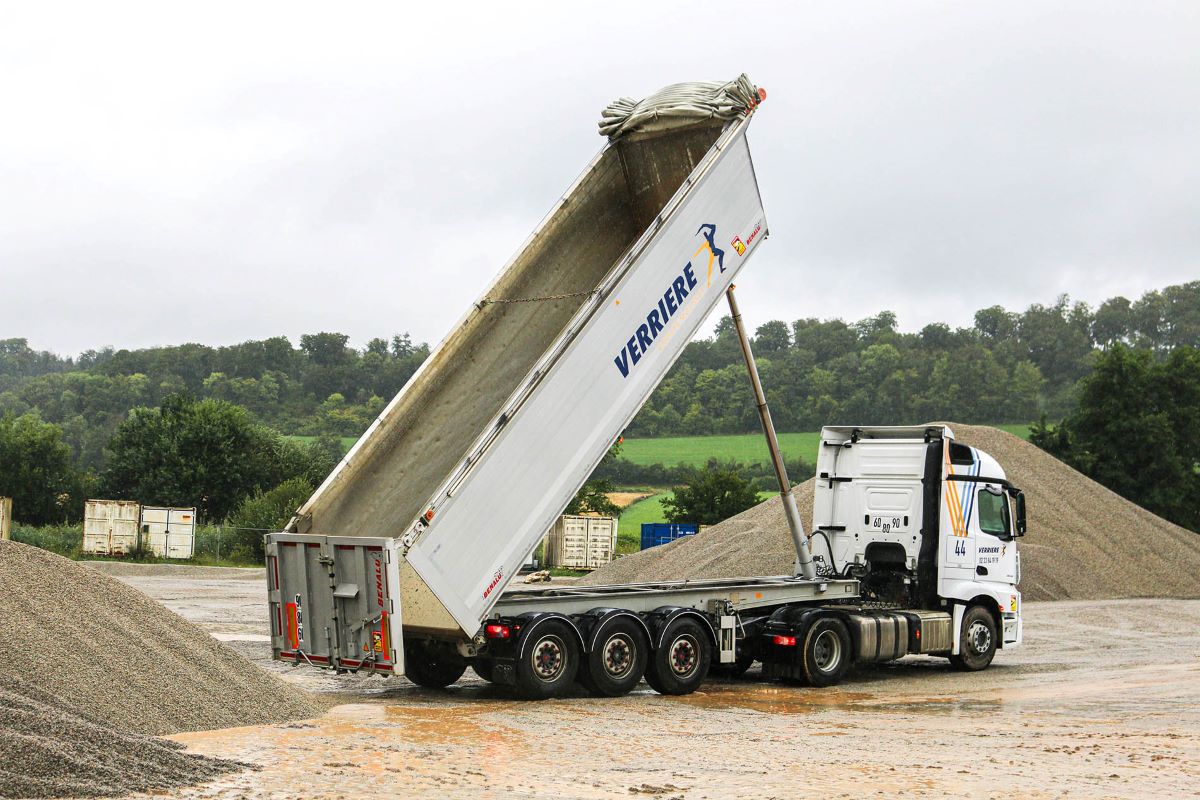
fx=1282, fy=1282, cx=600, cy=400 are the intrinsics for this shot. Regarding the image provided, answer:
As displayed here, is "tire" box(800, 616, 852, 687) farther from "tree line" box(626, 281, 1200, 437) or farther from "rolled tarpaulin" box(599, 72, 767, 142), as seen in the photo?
"tree line" box(626, 281, 1200, 437)

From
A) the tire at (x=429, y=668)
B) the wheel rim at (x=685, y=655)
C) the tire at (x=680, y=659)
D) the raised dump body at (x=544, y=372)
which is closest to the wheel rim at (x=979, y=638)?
the tire at (x=680, y=659)

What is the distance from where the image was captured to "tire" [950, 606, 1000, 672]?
1697 centimetres

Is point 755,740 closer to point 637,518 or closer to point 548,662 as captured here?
point 548,662

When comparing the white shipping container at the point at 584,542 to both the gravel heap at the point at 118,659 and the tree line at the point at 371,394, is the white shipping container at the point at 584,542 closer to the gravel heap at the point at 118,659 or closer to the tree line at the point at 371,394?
the tree line at the point at 371,394

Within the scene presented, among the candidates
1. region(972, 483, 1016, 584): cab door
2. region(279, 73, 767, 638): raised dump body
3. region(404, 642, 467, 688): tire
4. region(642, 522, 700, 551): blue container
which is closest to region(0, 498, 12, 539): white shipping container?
region(642, 522, 700, 551): blue container

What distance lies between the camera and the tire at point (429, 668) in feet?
44.8

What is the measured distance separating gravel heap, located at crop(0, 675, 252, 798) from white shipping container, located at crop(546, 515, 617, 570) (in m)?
38.5

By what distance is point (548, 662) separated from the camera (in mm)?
13023

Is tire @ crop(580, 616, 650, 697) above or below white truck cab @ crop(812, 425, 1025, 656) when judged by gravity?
below

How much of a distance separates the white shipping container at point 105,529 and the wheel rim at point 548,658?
35.3 m

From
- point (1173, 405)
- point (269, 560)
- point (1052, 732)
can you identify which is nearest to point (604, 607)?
point (269, 560)

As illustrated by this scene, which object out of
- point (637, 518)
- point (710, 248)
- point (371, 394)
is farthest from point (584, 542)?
point (371, 394)

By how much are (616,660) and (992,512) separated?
21.0ft

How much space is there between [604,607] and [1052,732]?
459 centimetres
